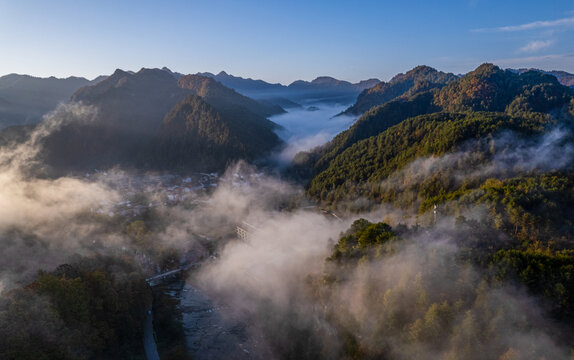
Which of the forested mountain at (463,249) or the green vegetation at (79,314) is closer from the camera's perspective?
the forested mountain at (463,249)

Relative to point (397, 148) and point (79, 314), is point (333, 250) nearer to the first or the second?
point (79, 314)

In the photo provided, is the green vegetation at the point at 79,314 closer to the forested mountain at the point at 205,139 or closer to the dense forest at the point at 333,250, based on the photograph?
the dense forest at the point at 333,250

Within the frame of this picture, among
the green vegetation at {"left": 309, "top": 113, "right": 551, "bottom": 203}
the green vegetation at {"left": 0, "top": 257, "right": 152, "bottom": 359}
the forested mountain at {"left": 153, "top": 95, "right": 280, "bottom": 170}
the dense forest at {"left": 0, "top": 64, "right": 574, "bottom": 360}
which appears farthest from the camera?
the forested mountain at {"left": 153, "top": 95, "right": 280, "bottom": 170}

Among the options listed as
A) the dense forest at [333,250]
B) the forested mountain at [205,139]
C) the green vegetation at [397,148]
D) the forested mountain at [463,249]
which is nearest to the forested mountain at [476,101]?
the dense forest at [333,250]

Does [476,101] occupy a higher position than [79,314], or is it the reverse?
[476,101]

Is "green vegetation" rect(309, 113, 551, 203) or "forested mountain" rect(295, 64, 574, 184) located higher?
"forested mountain" rect(295, 64, 574, 184)

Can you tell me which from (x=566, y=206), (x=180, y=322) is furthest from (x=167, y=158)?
(x=566, y=206)

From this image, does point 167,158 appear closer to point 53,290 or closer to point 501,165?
point 53,290

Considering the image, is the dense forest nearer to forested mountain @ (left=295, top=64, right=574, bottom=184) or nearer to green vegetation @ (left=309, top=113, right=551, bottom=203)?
green vegetation @ (left=309, top=113, right=551, bottom=203)

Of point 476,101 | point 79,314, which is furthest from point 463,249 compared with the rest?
point 476,101

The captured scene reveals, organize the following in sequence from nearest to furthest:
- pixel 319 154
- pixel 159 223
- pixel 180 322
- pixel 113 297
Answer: pixel 113 297 < pixel 180 322 < pixel 159 223 < pixel 319 154

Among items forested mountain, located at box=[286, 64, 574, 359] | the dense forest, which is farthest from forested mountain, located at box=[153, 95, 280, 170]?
forested mountain, located at box=[286, 64, 574, 359]
